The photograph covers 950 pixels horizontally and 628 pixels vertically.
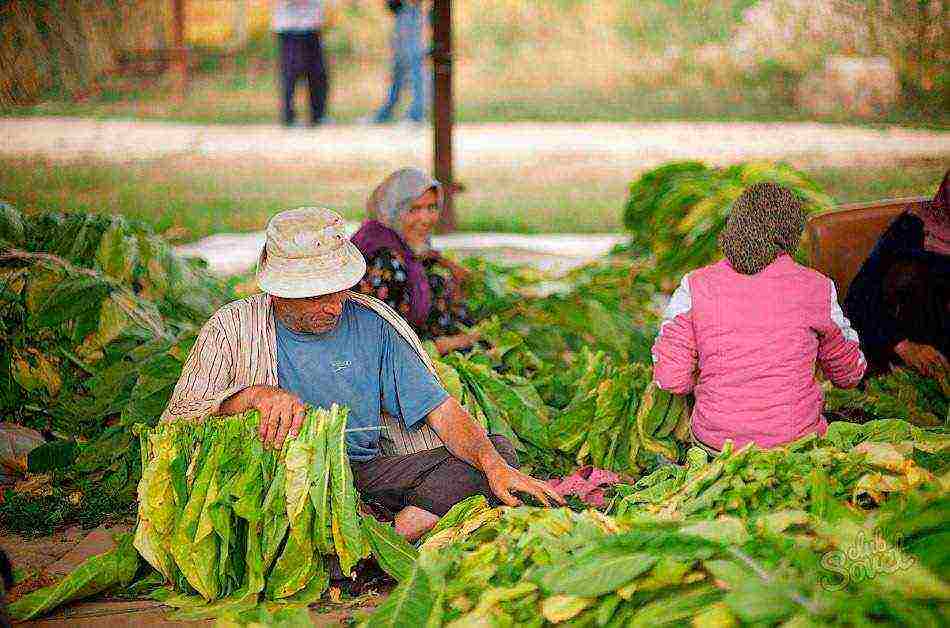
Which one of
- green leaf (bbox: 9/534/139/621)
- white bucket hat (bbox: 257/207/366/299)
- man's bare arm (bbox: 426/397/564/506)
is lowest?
green leaf (bbox: 9/534/139/621)

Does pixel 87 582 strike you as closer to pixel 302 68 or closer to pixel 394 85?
pixel 302 68

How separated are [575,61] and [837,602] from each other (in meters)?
11.9

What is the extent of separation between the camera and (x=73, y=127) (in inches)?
266

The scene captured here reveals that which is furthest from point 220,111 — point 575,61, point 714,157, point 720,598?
point 720,598

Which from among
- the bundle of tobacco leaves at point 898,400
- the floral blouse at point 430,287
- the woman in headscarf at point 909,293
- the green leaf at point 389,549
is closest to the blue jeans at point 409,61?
the floral blouse at point 430,287

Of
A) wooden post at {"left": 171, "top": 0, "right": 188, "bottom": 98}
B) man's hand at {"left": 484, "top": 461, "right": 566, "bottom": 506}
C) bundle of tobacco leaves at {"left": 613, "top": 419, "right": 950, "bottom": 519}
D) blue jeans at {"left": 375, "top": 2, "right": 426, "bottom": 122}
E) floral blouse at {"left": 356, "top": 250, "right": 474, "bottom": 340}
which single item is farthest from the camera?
blue jeans at {"left": 375, "top": 2, "right": 426, "bottom": 122}

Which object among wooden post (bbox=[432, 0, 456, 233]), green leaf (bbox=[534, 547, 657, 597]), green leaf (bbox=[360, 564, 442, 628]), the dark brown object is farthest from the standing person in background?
green leaf (bbox=[534, 547, 657, 597])

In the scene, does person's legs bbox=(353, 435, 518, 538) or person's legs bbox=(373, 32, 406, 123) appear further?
person's legs bbox=(373, 32, 406, 123)

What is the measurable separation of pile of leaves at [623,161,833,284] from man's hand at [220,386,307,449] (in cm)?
294

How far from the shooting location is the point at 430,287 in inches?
163

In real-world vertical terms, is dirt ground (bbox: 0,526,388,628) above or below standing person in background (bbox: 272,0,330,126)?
below

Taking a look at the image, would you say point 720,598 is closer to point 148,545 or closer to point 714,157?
point 148,545

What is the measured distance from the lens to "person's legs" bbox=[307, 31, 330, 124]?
10.6 metres

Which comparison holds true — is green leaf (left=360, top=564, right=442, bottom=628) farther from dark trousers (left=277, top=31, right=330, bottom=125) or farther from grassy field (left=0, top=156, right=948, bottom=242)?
dark trousers (left=277, top=31, right=330, bottom=125)
